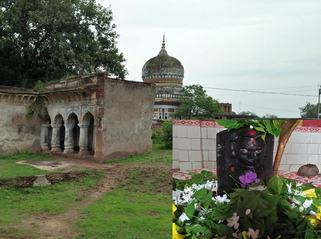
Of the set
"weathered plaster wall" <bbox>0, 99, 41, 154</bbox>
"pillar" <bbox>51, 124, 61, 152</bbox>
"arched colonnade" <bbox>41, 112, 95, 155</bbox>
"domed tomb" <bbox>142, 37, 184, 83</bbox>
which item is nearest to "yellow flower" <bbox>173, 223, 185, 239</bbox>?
"arched colonnade" <bbox>41, 112, 95, 155</bbox>

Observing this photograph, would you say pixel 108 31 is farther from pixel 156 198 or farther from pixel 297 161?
pixel 297 161

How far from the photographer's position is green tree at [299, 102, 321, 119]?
1563 mm

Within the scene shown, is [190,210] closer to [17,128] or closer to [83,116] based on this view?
[83,116]

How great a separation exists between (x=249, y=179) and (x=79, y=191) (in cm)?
834

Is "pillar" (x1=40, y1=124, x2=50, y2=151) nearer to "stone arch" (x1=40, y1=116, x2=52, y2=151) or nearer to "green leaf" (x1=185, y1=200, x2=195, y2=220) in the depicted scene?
"stone arch" (x1=40, y1=116, x2=52, y2=151)

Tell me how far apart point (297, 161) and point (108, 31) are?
2122cm

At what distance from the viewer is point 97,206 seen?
7.51 metres

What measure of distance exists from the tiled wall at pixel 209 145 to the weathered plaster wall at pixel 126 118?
11177 millimetres

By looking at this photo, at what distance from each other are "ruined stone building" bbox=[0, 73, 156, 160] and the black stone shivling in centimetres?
1140

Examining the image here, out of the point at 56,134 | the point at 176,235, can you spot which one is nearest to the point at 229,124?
the point at 176,235

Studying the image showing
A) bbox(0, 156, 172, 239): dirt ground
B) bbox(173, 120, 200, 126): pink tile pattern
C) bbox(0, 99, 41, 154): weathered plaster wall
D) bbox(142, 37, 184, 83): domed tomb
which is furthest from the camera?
bbox(142, 37, 184, 83): domed tomb

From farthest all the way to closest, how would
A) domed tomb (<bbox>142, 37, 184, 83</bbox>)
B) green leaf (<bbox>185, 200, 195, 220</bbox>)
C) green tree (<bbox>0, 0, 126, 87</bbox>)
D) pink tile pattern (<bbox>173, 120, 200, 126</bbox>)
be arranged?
1. domed tomb (<bbox>142, 37, 184, 83</bbox>)
2. green tree (<bbox>0, 0, 126, 87</bbox>)
3. pink tile pattern (<bbox>173, 120, 200, 126</bbox>)
4. green leaf (<bbox>185, 200, 195, 220</bbox>)

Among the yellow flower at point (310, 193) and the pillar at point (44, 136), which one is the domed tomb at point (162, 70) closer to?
the pillar at point (44, 136)

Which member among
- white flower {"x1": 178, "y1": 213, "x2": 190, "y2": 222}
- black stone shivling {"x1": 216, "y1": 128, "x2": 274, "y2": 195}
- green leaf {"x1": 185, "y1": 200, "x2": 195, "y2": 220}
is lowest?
white flower {"x1": 178, "y1": 213, "x2": 190, "y2": 222}
